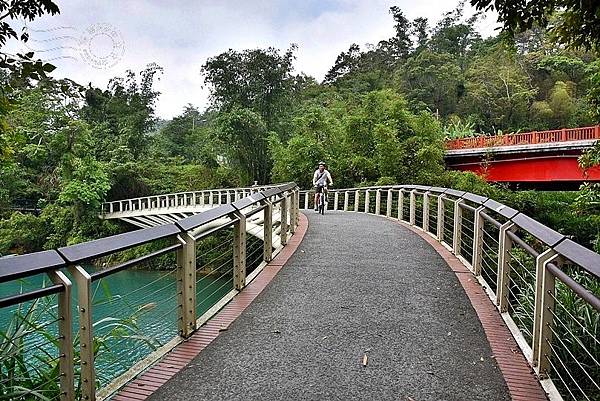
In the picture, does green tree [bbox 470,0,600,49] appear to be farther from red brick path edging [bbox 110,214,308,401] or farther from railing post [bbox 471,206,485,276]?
red brick path edging [bbox 110,214,308,401]

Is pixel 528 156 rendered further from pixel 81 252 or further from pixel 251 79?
pixel 81 252

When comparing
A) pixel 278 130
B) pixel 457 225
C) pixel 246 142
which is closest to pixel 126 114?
pixel 246 142

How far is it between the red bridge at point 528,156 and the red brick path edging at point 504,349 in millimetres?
14238

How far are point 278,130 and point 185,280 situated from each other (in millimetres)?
29030

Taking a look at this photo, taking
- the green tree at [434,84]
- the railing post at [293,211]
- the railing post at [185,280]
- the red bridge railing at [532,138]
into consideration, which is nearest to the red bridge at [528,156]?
the red bridge railing at [532,138]

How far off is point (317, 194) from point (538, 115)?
104 feet

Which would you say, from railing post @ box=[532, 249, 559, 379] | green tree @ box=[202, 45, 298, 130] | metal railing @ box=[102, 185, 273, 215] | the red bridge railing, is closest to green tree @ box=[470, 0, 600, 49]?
railing post @ box=[532, 249, 559, 379]

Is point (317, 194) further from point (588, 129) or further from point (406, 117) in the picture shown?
point (588, 129)

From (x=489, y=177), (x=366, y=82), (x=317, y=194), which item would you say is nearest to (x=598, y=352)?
(x=317, y=194)

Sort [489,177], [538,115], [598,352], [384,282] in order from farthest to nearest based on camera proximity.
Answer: [538,115], [489,177], [384,282], [598,352]

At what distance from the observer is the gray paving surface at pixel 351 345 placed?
3.09 meters

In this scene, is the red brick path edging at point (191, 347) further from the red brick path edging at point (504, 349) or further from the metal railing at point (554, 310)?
the metal railing at point (554, 310)

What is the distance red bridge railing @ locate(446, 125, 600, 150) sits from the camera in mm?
20016

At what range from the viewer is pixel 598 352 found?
3.89m
